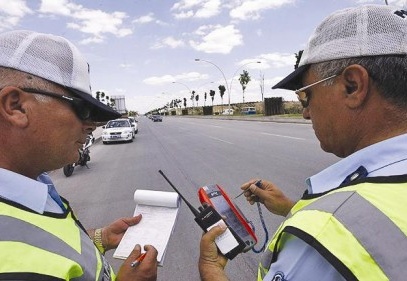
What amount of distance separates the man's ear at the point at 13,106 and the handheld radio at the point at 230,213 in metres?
0.99

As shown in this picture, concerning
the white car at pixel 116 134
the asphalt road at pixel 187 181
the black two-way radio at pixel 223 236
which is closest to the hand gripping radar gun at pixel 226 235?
the black two-way radio at pixel 223 236

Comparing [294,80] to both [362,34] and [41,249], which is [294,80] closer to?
[362,34]

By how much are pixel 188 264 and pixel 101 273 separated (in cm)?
249

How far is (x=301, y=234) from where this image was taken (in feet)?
3.28

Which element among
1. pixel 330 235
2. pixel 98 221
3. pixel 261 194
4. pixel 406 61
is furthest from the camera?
pixel 98 221

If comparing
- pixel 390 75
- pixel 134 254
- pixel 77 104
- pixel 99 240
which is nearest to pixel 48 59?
pixel 77 104

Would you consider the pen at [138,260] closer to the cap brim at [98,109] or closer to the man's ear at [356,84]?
the cap brim at [98,109]

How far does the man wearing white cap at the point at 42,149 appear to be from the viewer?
1.09 metres

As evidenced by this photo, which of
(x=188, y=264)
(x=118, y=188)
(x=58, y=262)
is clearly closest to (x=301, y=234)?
(x=58, y=262)

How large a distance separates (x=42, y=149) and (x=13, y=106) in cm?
22

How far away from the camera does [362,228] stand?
951 millimetres

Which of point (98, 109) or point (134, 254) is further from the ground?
point (98, 109)

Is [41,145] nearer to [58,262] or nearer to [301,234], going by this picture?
[58,262]

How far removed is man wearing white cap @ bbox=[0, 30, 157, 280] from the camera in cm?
109
